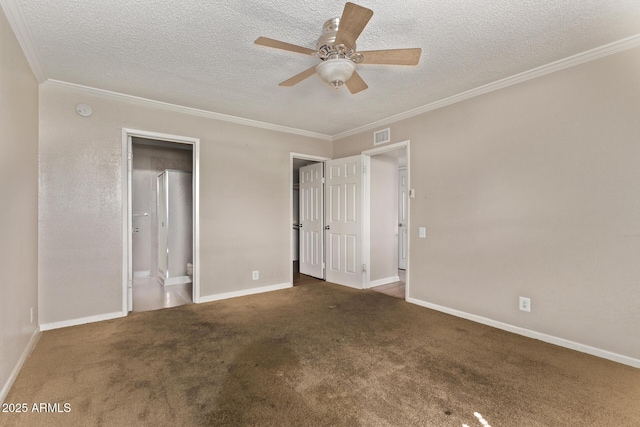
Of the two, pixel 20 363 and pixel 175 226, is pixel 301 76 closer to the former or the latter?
pixel 20 363

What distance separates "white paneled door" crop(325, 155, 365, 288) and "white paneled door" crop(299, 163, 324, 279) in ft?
0.58

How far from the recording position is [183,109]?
12.5 feet

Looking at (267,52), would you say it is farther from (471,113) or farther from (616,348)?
(616,348)

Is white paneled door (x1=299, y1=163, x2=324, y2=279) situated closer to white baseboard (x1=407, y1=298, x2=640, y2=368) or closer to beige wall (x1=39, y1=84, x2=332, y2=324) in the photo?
beige wall (x1=39, y1=84, x2=332, y2=324)

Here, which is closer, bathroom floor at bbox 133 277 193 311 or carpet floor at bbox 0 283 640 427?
carpet floor at bbox 0 283 640 427

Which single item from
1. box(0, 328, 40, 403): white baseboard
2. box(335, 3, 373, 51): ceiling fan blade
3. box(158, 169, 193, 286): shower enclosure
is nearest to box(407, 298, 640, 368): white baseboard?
box(335, 3, 373, 51): ceiling fan blade

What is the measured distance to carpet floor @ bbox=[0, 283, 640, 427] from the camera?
1.73 m

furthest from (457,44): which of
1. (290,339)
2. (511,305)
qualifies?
(290,339)

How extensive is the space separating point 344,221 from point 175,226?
298 centimetres

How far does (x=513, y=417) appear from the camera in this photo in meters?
1.71

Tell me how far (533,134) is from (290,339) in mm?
3023

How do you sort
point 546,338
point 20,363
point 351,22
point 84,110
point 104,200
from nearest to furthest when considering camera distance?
point 351,22 → point 20,363 → point 546,338 → point 84,110 → point 104,200

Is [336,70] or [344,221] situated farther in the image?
[344,221]

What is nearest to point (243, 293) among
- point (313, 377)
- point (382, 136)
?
point (313, 377)
